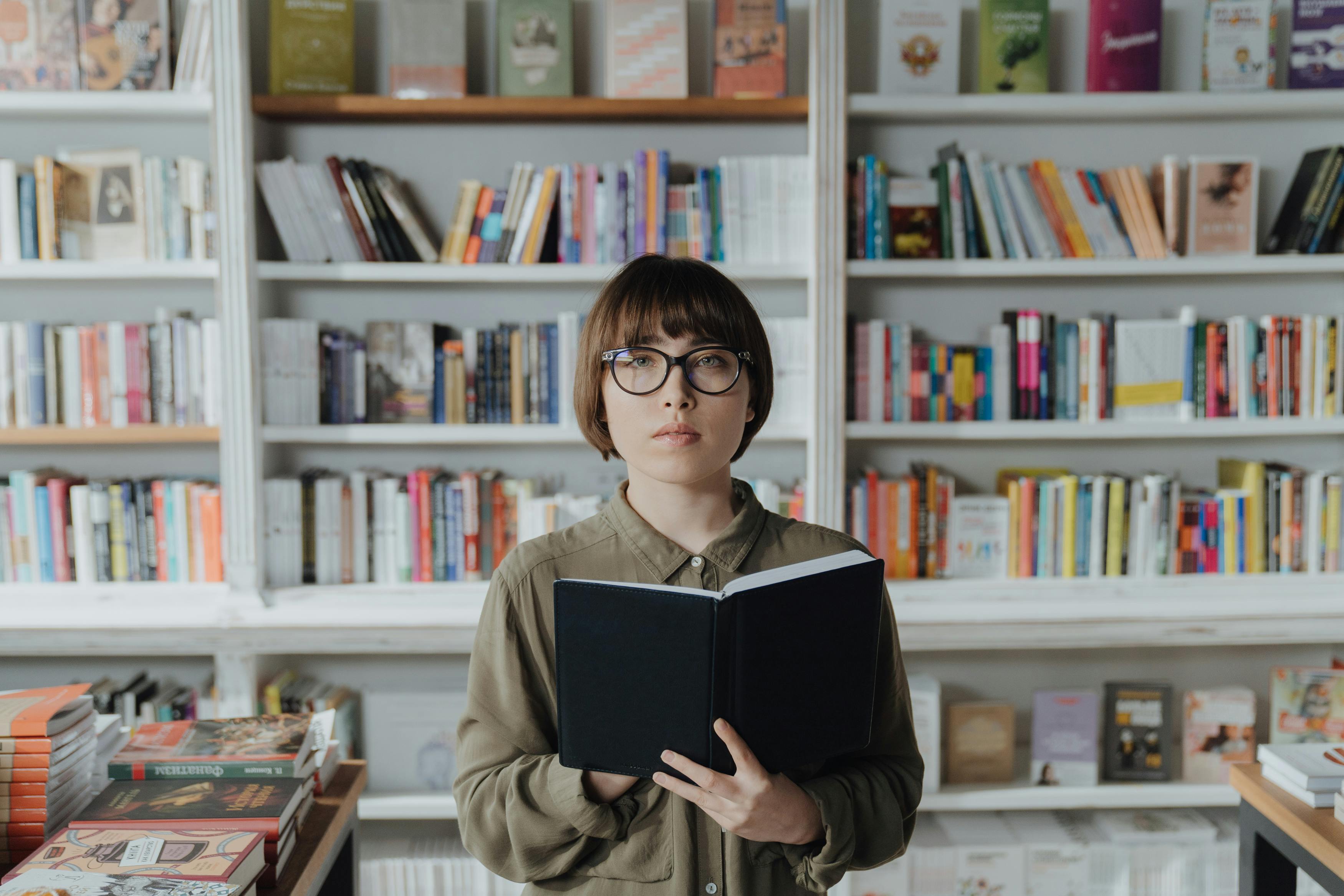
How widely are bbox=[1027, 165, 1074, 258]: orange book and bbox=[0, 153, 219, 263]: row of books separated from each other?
1916 millimetres

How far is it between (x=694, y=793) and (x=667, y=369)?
39 cm

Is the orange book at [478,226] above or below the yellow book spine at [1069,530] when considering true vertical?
above

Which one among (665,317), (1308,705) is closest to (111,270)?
(665,317)

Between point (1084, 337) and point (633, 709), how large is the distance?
1834 millimetres

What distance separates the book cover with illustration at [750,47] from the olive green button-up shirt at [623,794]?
149 centimetres

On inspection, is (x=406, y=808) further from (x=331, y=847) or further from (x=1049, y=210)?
(x=1049, y=210)

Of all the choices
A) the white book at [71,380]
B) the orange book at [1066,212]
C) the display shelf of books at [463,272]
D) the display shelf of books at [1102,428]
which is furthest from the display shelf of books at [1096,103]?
the white book at [71,380]

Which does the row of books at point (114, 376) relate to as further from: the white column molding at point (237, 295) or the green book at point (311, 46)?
the green book at point (311, 46)

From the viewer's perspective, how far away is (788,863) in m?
0.96

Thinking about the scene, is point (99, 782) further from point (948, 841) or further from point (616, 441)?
point (948, 841)

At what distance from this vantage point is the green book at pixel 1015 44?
7.32 ft

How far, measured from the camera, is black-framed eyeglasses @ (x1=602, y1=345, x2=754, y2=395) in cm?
93

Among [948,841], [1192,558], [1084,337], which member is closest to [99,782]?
[948,841]

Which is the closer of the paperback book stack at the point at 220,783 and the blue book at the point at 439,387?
the paperback book stack at the point at 220,783
